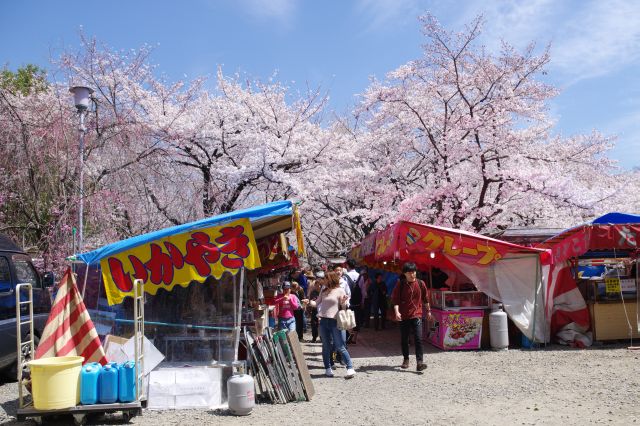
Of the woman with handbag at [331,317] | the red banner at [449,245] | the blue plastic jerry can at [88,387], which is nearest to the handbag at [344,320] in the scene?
the woman with handbag at [331,317]

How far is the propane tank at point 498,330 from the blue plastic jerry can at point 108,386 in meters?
7.22

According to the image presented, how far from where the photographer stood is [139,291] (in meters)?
6.62

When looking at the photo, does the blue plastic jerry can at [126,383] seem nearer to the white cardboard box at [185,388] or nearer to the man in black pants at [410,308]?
the white cardboard box at [185,388]

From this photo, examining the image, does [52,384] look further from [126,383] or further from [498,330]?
[498,330]

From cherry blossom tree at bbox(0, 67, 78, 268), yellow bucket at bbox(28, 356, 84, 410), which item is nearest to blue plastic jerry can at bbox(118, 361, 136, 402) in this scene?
yellow bucket at bbox(28, 356, 84, 410)

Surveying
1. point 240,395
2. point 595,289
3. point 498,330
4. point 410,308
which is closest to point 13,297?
point 240,395

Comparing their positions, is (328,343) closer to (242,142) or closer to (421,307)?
(421,307)

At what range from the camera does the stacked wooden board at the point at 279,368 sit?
6.94 m

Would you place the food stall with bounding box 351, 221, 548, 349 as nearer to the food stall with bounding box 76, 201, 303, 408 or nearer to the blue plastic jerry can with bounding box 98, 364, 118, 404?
the food stall with bounding box 76, 201, 303, 408

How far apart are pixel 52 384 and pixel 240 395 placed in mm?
1974

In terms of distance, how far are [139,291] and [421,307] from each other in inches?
174

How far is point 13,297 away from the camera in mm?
8148

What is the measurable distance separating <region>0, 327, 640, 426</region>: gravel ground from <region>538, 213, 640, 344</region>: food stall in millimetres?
695

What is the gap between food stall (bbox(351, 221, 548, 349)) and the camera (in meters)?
10.5
